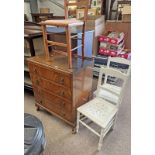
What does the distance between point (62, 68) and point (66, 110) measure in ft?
1.76

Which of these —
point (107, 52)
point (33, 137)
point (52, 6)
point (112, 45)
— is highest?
point (52, 6)

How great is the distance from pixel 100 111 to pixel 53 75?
2.16ft

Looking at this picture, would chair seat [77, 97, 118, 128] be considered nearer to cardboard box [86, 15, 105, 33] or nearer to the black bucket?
the black bucket

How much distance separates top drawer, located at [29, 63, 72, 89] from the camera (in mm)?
1586

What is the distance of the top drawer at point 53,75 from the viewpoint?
159 cm

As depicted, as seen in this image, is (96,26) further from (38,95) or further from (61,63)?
(38,95)

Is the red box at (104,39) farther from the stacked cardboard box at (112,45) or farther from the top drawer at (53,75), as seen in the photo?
the top drawer at (53,75)

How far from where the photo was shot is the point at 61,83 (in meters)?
1.66

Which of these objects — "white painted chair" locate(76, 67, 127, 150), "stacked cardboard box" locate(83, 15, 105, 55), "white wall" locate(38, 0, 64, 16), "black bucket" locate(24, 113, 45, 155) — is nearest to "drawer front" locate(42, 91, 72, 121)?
"white painted chair" locate(76, 67, 127, 150)

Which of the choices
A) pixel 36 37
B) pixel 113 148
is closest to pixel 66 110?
pixel 113 148

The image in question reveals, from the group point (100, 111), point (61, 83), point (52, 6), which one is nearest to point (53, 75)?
point (61, 83)

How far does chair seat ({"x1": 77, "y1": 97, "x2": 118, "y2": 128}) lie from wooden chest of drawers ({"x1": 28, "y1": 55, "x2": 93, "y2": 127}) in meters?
0.18
